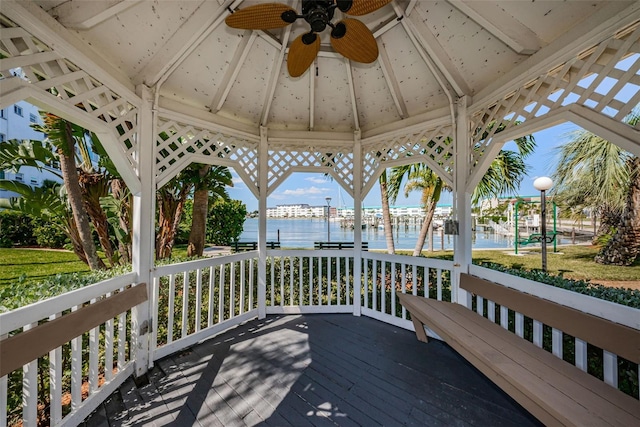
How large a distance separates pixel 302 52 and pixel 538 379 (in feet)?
8.46

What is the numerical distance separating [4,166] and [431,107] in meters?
5.42

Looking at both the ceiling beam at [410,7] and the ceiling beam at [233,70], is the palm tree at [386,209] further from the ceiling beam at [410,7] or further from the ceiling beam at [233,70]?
the ceiling beam at [233,70]

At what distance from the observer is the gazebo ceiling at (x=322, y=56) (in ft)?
6.26

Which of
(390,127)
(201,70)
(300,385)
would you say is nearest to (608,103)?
(390,127)

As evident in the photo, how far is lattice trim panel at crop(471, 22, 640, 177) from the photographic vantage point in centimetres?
145

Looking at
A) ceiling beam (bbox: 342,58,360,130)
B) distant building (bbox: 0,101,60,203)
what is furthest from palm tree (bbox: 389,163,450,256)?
distant building (bbox: 0,101,60,203)

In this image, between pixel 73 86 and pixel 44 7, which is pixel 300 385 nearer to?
pixel 73 86

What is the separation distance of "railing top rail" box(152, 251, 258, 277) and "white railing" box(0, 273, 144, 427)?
227 millimetres

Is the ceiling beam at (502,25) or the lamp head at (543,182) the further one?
the lamp head at (543,182)

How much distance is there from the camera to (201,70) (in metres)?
2.66

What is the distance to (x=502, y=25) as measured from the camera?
6.68 ft

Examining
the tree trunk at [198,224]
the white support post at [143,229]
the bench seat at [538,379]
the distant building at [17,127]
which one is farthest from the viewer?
the distant building at [17,127]

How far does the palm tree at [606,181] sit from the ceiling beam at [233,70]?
460 centimetres

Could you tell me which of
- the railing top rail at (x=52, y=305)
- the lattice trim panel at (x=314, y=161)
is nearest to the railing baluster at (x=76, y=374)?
the railing top rail at (x=52, y=305)
